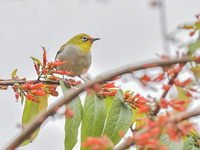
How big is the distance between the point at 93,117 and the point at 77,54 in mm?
2528

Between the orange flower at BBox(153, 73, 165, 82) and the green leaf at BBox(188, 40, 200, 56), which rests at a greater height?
the green leaf at BBox(188, 40, 200, 56)

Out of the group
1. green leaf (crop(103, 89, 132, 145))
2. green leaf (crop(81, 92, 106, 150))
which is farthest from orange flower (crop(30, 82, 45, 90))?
green leaf (crop(103, 89, 132, 145))

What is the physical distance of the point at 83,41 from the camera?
465cm

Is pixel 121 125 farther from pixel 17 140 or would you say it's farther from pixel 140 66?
pixel 17 140

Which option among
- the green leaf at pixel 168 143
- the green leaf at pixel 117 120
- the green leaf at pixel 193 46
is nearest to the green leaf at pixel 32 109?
the green leaf at pixel 117 120

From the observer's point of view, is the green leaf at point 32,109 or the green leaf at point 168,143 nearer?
the green leaf at point 168,143

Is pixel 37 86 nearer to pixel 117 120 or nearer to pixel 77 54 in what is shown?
pixel 117 120

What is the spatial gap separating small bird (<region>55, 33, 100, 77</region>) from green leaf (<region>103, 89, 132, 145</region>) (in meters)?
2.09

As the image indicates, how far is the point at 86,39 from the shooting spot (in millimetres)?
4672

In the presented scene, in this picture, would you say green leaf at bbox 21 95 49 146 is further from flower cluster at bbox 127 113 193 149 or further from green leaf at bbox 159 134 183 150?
flower cluster at bbox 127 113 193 149

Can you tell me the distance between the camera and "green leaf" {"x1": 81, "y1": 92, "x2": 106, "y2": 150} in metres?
1.68

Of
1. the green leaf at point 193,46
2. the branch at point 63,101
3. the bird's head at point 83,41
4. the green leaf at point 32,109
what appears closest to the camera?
the branch at point 63,101

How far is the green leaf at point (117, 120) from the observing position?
1615 millimetres

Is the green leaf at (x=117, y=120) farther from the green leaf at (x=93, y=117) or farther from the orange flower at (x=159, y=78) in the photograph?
the orange flower at (x=159, y=78)
